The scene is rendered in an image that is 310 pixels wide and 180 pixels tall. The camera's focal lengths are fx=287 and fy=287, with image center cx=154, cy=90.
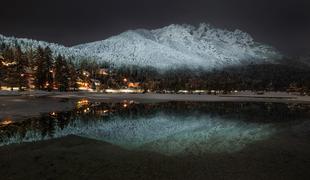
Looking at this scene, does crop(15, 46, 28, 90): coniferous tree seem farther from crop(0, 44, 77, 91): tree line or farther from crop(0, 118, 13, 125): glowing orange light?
crop(0, 118, 13, 125): glowing orange light

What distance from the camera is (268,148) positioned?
25875 mm

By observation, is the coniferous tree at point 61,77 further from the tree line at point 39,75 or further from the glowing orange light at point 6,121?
the glowing orange light at point 6,121

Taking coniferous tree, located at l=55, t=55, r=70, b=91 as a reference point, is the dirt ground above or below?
below

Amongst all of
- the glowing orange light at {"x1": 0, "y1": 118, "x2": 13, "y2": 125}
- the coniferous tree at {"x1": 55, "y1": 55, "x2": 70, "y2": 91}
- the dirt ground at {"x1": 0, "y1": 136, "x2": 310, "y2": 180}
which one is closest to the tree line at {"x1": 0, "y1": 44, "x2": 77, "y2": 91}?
the coniferous tree at {"x1": 55, "y1": 55, "x2": 70, "y2": 91}

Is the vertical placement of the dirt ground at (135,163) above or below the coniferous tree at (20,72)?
below

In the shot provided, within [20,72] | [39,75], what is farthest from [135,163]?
[20,72]

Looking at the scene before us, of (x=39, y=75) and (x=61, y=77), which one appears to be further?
(x=61, y=77)

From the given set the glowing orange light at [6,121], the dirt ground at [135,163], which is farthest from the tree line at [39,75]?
the dirt ground at [135,163]

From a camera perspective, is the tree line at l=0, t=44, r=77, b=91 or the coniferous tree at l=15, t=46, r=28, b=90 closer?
the coniferous tree at l=15, t=46, r=28, b=90

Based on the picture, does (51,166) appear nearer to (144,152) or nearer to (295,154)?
(144,152)

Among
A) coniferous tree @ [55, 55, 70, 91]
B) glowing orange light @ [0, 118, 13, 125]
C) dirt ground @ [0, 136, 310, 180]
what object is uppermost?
coniferous tree @ [55, 55, 70, 91]

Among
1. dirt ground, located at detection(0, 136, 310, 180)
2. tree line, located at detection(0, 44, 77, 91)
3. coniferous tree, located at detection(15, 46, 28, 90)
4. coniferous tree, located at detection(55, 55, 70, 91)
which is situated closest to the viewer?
dirt ground, located at detection(0, 136, 310, 180)

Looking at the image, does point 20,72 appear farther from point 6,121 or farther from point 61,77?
point 6,121

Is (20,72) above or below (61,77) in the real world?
above
